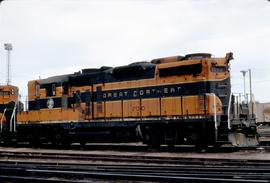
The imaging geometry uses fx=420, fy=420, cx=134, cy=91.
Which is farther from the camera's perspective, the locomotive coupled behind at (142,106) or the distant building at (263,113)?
the distant building at (263,113)

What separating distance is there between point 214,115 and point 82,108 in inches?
277

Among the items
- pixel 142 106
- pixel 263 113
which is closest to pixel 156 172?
pixel 142 106

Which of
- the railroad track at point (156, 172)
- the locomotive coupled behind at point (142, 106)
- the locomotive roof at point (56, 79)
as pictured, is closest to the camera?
the railroad track at point (156, 172)

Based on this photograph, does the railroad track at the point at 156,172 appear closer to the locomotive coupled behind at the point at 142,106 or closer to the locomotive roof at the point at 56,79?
the locomotive coupled behind at the point at 142,106

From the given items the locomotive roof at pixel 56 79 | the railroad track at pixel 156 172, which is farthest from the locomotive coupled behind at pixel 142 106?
the railroad track at pixel 156 172

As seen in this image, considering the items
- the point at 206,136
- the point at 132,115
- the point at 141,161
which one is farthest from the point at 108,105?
the point at 141,161

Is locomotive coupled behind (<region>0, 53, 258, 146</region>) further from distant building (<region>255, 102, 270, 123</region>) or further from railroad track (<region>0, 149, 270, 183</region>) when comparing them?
distant building (<region>255, 102, 270, 123</region>)

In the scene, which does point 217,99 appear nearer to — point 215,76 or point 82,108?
point 215,76

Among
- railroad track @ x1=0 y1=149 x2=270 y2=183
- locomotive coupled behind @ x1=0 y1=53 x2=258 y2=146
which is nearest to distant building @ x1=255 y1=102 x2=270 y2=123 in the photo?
locomotive coupled behind @ x1=0 y1=53 x2=258 y2=146

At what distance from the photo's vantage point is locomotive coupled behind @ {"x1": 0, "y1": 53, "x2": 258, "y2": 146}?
16.2 m

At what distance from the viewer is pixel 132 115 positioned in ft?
59.8

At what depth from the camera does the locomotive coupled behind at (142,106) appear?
53.2 feet

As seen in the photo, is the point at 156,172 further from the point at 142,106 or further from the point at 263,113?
the point at 263,113

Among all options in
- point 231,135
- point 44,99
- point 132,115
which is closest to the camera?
point 231,135
